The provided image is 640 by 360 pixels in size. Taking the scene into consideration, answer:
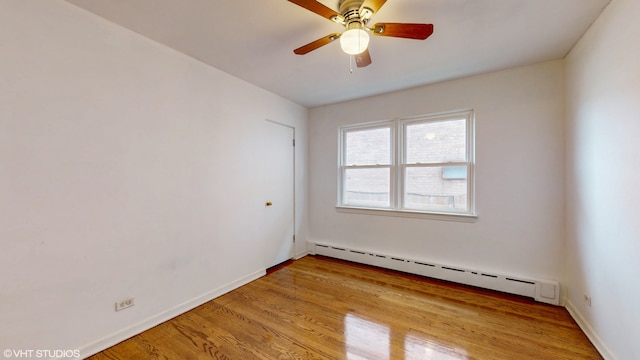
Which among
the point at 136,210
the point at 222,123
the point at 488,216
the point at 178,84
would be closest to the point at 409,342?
the point at 488,216

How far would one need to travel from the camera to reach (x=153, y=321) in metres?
2.14

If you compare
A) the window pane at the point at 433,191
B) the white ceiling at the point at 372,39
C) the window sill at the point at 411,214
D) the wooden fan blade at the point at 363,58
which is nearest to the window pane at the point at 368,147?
the window pane at the point at 433,191

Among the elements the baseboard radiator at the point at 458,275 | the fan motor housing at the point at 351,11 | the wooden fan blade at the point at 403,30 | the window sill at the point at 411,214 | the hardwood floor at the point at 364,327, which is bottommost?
the hardwood floor at the point at 364,327

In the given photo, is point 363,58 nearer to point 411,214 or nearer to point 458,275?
point 411,214

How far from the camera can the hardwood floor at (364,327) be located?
5.99 ft

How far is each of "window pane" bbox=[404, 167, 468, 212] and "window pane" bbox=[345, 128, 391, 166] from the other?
446mm

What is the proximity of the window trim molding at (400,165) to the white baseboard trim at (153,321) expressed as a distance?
1944mm

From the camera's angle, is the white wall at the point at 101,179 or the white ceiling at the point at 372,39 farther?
the white ceiling at the point at 372,39

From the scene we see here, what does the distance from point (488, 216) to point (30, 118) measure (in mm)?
4106

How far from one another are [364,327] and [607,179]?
7.16 ft

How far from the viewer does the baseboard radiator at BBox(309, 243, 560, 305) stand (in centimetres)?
251

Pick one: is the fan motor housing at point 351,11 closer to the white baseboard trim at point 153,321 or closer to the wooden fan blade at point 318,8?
the wooden fan blade at point 318,8

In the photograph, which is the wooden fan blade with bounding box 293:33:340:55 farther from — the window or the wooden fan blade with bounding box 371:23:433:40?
the window

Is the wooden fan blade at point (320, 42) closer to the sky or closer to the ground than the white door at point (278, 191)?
closer to the sky
